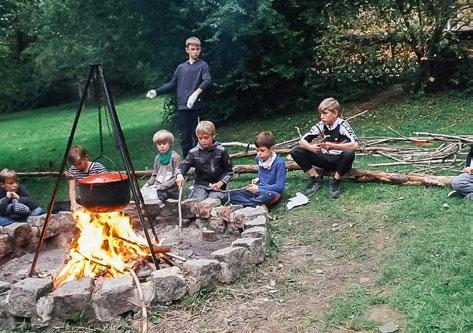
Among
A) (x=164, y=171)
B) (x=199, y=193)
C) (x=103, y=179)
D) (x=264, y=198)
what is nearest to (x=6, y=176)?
(x=164, y=171)

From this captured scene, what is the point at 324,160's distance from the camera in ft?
21.3

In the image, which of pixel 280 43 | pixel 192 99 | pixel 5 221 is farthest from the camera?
pixel 280 43

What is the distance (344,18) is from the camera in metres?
11.8

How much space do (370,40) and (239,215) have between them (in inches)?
301

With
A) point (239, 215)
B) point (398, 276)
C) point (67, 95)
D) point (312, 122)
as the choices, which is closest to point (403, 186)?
point (239, 215)

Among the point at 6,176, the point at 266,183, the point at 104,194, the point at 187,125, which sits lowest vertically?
the point at 266,183

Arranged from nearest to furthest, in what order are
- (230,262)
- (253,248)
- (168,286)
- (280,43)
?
(168,286) < (230,262) < (253,248) < (280,43)

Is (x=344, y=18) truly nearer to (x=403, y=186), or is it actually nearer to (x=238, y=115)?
(x=238, y=115)

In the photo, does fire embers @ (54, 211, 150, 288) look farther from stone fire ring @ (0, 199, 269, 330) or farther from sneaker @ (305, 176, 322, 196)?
sneaker @ (305, 176, 322, 196)

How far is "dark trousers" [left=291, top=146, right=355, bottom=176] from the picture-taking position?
247 inches

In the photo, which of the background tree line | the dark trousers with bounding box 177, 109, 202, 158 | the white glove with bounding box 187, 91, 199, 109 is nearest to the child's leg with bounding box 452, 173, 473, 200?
the white glove with bounding box 187, 91, 199, 109

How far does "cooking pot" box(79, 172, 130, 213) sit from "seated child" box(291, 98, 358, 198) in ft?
8.81

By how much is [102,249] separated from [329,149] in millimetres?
2903

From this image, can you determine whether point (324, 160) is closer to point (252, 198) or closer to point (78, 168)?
point (252, 198)
